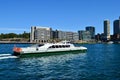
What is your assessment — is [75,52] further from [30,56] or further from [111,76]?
[111,76]

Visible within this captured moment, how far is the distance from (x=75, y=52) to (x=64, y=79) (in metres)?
59.1

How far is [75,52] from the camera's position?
97250mm

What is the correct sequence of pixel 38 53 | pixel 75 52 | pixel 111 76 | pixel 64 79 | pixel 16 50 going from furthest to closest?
pixel 75 52 → pixel 38 53 → pixel 16 50 → pixel 111 76 → pixel 64 79

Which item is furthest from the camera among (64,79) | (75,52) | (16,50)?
(75,52)

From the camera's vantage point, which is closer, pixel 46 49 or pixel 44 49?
pixel 44 49

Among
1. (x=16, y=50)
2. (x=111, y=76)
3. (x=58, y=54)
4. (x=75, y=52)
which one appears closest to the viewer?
(x=111, y=76)

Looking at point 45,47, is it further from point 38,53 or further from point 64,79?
point 64,79

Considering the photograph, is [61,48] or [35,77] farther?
[61,48]

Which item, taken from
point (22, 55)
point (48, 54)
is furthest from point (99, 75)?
point (48, 54)

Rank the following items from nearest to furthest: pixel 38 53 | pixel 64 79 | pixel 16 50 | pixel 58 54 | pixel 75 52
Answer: pixel 64 79 → pixel 16 50 → pixel 38 53 → pixel 58 54 → pixel 75 52

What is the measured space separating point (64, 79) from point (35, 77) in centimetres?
462

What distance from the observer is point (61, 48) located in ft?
299

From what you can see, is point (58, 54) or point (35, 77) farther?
point (58, 54)

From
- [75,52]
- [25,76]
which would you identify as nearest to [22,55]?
[75,52]
